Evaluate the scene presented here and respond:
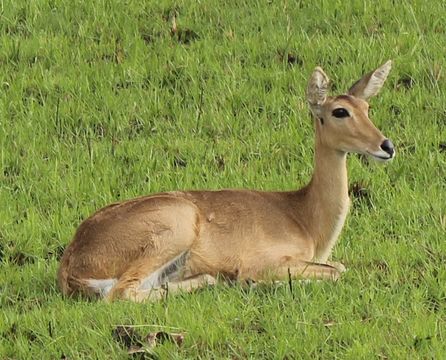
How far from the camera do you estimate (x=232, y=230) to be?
9.09 m

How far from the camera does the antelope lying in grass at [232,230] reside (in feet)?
27.9

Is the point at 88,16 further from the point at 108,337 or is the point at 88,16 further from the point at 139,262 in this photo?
the point at 108,337

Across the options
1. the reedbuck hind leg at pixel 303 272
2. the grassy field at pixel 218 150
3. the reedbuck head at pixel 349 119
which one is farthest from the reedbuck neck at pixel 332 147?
the reedbuck hind leg at pixel 303 272

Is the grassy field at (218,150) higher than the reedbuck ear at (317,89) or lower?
lower

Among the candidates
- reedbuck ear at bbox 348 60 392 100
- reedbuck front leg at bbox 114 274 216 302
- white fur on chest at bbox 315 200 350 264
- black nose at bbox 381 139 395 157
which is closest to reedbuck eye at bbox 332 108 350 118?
reedbuck ear at bbox 348 60 392 100

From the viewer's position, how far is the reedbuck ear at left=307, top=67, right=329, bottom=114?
9.48m

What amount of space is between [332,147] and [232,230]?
94cm

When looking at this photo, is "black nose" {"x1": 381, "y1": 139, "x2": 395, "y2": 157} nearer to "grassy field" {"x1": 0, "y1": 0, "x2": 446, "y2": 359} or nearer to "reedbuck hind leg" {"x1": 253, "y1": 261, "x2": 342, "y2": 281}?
"grassy field" {"x1": 0, "y1": 0, "x2": 446, "y2": 359}

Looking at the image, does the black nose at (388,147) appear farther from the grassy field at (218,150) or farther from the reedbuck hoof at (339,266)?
the reedbuck hoof at (339,266)

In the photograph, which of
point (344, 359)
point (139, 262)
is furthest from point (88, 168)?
point (344, 359)

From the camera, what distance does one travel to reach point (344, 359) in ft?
23.3

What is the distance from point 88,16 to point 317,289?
20.6ft

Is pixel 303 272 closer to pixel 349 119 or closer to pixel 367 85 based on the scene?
pixel 349 119

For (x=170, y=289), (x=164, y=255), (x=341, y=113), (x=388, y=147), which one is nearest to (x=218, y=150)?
(x=341, y=113)
